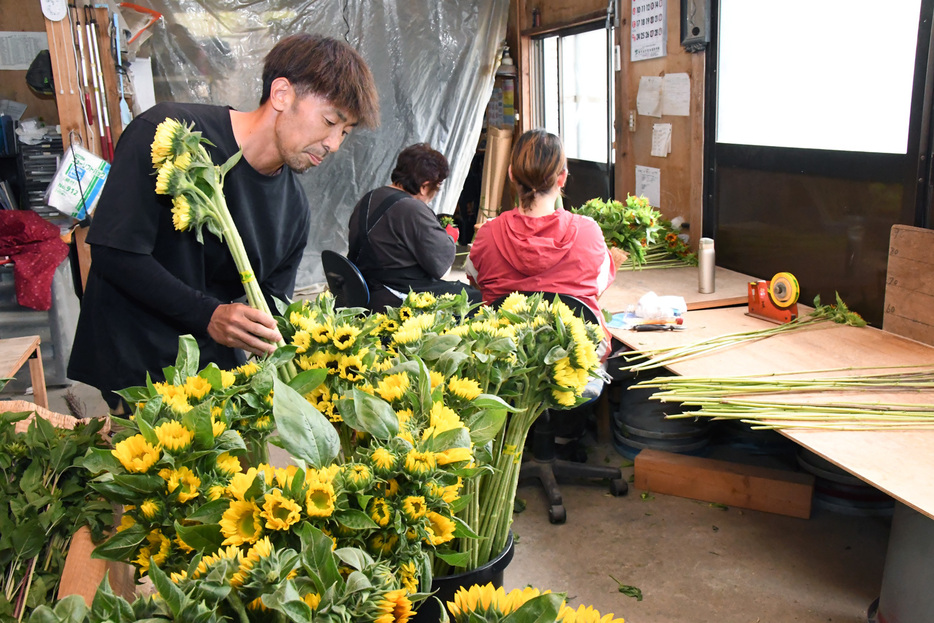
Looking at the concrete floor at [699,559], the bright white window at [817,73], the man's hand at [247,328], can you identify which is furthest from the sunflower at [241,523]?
the bright white window at [817,73]

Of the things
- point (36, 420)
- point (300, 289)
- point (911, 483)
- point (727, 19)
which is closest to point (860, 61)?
point (727, 19)

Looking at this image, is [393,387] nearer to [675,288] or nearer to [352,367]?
[352,367]

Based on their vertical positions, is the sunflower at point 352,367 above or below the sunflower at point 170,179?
below

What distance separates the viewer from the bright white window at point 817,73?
A: 253 cm

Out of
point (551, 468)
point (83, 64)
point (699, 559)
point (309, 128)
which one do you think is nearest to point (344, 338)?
point (309, 128)

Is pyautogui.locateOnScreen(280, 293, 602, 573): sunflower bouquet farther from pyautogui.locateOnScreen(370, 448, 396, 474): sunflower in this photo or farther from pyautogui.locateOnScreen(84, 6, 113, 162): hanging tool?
pyautogui.locateOnScreen(84, 6, 113, 162): hanging tool

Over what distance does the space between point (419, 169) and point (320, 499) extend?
2.96 meters

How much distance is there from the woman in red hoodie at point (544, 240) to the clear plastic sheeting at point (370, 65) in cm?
280

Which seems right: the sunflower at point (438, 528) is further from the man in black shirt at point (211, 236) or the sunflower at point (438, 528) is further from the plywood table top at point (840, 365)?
the plywood table top at point (840, 365)

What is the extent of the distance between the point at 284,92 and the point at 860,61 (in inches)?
85.1

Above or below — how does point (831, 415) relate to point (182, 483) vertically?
below

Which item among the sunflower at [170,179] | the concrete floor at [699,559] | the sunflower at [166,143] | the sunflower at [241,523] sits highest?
the sunflower at [166,143]

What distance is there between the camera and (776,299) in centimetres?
267

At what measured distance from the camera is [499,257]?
2.86 meters
